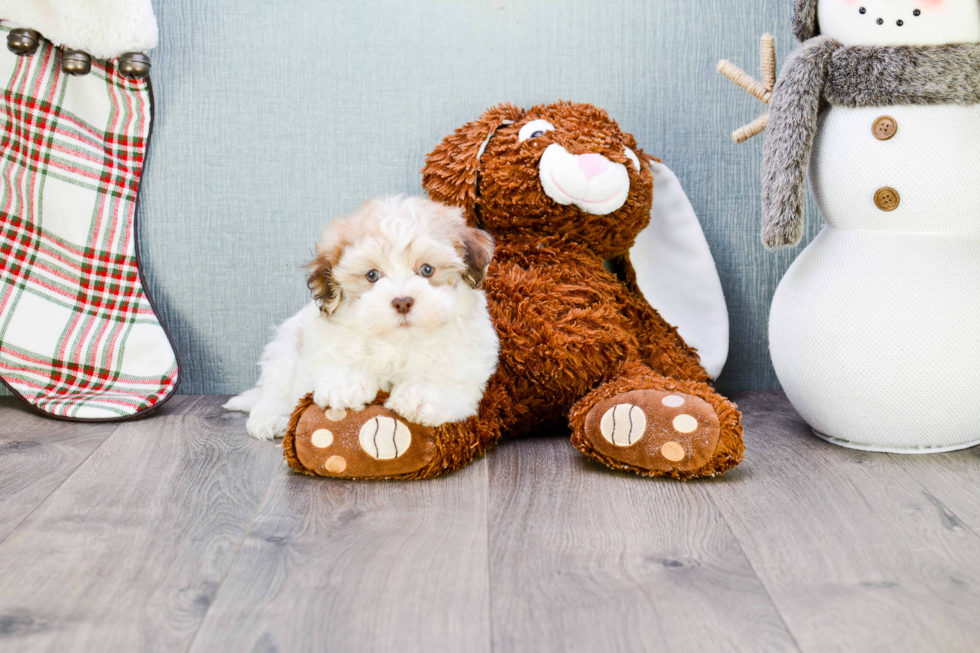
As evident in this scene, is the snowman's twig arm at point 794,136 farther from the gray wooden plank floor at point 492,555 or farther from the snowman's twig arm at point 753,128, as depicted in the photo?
the gray wooden plank floor at point 492,555

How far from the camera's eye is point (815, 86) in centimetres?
142

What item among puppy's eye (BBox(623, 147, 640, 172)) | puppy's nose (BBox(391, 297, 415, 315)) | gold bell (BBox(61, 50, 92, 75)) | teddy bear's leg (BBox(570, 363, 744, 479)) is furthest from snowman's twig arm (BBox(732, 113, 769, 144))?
gold bell (BBox(61, 50, 92, 75))

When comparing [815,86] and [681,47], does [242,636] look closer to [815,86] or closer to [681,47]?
[815,86]

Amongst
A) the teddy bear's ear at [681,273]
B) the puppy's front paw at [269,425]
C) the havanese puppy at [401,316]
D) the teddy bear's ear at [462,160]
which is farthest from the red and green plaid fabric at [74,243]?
the teddy bear's ear at [681,273]

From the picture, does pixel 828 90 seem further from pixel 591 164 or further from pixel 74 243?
pixel 74 243

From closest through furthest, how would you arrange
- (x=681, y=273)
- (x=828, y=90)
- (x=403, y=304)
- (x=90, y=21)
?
(x=403, y=304)
(x=828, y=90)
(x=90, y=21)
(x=681, y=273)

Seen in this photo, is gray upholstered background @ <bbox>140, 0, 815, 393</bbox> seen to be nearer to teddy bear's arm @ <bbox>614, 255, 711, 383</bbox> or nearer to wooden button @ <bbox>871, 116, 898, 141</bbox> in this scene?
teddy bear's arm @ <bbox>614, 255, 711, 383</bbox>

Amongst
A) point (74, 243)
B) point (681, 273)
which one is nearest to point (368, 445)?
point (681, 273)

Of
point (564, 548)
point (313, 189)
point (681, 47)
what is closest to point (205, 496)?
point (564, 548)

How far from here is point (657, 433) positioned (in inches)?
51.4

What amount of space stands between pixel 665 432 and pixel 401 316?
45 cm

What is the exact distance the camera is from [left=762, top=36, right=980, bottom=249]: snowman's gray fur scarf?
1353 millimetres

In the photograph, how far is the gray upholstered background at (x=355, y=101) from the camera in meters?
1.81

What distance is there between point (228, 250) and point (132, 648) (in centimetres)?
116
